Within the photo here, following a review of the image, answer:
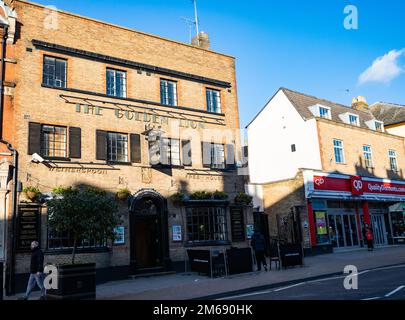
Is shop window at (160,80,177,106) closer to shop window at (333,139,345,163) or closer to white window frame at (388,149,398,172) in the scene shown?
shop window at (333,139,345,163)

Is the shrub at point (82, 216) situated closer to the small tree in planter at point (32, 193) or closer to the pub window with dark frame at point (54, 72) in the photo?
the small tree in planter at point (32, 193)

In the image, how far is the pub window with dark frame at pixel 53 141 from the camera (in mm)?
15484

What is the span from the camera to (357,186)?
90.1 feet

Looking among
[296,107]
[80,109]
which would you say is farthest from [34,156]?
[296,107]

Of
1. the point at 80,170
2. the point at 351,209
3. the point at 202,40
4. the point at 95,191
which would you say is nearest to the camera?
the point at 95,191

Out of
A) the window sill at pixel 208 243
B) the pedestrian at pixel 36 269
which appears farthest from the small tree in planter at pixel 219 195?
the pedestrian at pixel 36 269

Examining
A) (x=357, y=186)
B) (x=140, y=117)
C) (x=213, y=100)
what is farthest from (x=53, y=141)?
(x=357, y=186)

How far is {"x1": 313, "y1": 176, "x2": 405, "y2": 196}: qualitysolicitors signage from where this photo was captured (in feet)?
83.0

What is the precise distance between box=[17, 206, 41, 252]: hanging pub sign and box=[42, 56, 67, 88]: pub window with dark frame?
5.12 meters

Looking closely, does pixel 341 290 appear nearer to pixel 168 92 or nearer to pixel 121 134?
pixel 121 134

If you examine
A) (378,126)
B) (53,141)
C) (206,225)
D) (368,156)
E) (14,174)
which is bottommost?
(206,225)

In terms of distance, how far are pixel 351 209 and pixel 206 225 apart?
13.2 metres

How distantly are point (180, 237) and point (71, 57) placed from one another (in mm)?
9103

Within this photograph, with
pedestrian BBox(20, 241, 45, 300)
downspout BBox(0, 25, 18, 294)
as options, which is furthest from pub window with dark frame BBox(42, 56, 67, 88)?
pedestrian BBox(20, 241, 45, 300)
